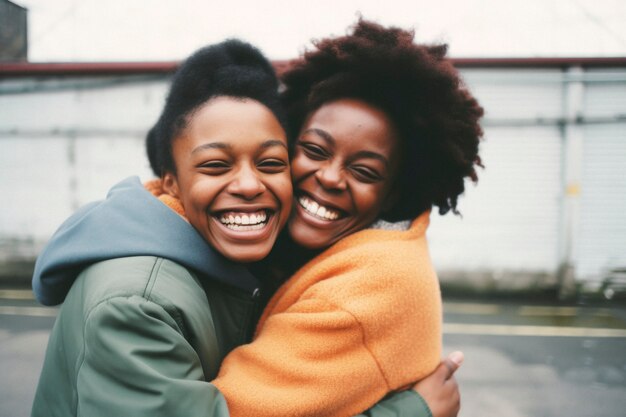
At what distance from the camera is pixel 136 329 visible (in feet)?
3.77

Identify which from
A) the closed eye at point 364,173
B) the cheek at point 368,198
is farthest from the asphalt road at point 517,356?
the closed eye at point 364,173

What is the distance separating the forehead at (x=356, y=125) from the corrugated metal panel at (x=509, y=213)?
19.5 feet

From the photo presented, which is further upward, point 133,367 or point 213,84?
point 213,84

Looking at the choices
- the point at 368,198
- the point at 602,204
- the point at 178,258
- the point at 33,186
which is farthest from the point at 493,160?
the point at 33,186

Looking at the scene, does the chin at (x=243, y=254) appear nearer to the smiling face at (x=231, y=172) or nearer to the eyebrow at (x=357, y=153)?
the smiling face at (x=231, y=172)

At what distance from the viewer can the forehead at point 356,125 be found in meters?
1.78

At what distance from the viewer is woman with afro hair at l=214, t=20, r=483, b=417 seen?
55.2 inches

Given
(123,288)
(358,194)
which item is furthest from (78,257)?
(358,194)

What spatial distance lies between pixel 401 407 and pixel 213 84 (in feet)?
4.00

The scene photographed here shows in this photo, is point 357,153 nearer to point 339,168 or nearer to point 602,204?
point 339,168

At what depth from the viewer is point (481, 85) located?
281 inches

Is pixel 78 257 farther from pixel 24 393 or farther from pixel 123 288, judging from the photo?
pixel 24 393

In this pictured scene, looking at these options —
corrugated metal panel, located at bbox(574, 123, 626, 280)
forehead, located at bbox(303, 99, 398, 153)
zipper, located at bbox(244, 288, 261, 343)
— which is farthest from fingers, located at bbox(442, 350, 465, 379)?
corrugated metal panel, located at bbox(574, 123, 626, 280)

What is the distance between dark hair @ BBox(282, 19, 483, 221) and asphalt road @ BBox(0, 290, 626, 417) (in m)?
2.64
